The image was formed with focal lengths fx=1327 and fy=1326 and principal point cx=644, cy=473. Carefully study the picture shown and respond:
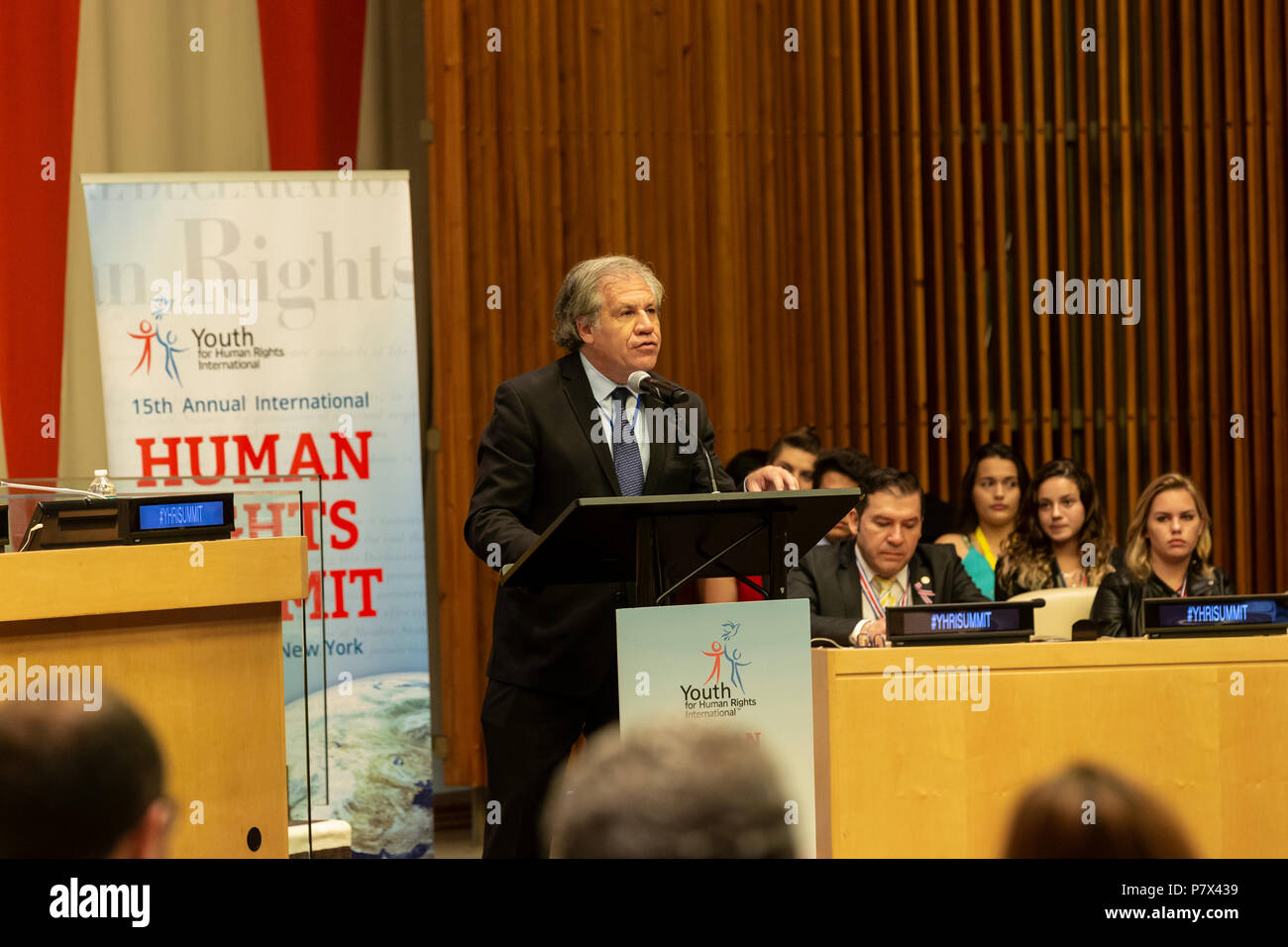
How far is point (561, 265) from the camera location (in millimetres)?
5266

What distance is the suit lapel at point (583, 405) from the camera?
2.76 meters

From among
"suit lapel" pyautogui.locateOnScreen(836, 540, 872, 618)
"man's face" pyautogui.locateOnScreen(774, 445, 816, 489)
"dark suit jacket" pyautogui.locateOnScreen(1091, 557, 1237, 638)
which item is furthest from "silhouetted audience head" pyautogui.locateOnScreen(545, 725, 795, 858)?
"man's face" pyautogui.locateOnScreen(774, 445, 816, 489)

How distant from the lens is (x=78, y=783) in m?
2.19

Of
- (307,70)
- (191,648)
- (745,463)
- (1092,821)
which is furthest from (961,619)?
(307,70)

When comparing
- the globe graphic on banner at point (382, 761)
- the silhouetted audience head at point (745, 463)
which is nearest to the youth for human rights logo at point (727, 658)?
the globe graphic on banner at point (382, 761)

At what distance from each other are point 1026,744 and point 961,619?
27cm

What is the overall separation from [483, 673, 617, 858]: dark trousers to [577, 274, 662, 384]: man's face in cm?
66

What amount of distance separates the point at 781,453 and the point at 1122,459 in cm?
182

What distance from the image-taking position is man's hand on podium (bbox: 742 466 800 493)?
2.43 meters

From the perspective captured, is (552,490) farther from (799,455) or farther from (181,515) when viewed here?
(799,455)

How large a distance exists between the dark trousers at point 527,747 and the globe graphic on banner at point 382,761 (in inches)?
72.2

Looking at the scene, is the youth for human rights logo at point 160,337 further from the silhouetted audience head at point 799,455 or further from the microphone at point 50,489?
the silhouetted audience head at point 799,455

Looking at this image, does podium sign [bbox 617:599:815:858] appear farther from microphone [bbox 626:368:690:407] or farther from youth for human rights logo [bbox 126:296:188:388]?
youth for human rights logo [bbox 126:296:188:388]
